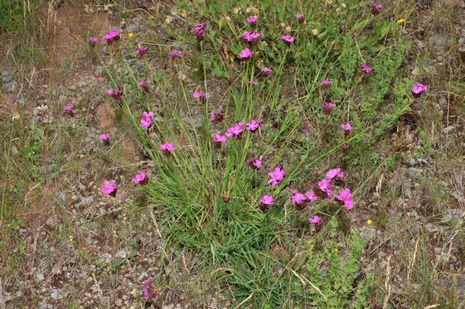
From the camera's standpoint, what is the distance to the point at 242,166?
291 centimetres

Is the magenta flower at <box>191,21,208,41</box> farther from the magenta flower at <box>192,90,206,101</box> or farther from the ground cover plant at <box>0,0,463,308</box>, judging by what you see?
the magenta flower at <box>192,90,206,101</box>

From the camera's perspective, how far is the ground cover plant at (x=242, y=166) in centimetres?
263

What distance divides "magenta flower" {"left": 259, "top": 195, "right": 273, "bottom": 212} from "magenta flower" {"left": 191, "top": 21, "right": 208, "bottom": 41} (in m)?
1.15

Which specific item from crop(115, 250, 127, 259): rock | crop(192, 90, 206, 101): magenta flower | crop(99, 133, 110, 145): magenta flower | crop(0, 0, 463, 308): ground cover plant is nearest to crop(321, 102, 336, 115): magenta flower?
crop(0, 0, 463, 308): ground cover plant

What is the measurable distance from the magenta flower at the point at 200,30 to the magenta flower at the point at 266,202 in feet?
3.78

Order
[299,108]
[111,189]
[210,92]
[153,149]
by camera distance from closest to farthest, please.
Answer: [111,189] → [153,149] → [299,108] → [210,92]

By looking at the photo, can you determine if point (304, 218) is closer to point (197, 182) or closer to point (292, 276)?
point (292, 276)

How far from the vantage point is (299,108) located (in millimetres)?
3217

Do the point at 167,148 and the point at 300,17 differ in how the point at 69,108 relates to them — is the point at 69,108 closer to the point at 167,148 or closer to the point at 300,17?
the point at 167,148

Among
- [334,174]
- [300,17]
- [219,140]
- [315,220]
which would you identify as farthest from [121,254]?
[300,17]

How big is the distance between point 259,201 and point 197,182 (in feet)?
1.16

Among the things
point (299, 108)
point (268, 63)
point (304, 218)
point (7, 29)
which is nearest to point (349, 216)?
point (304, 218)

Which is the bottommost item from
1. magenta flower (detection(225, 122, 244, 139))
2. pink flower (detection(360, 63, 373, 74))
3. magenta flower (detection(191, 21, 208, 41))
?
magenta flower (detection(225, 122, 244, 139))

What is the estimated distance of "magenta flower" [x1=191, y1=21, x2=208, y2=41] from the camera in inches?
126
